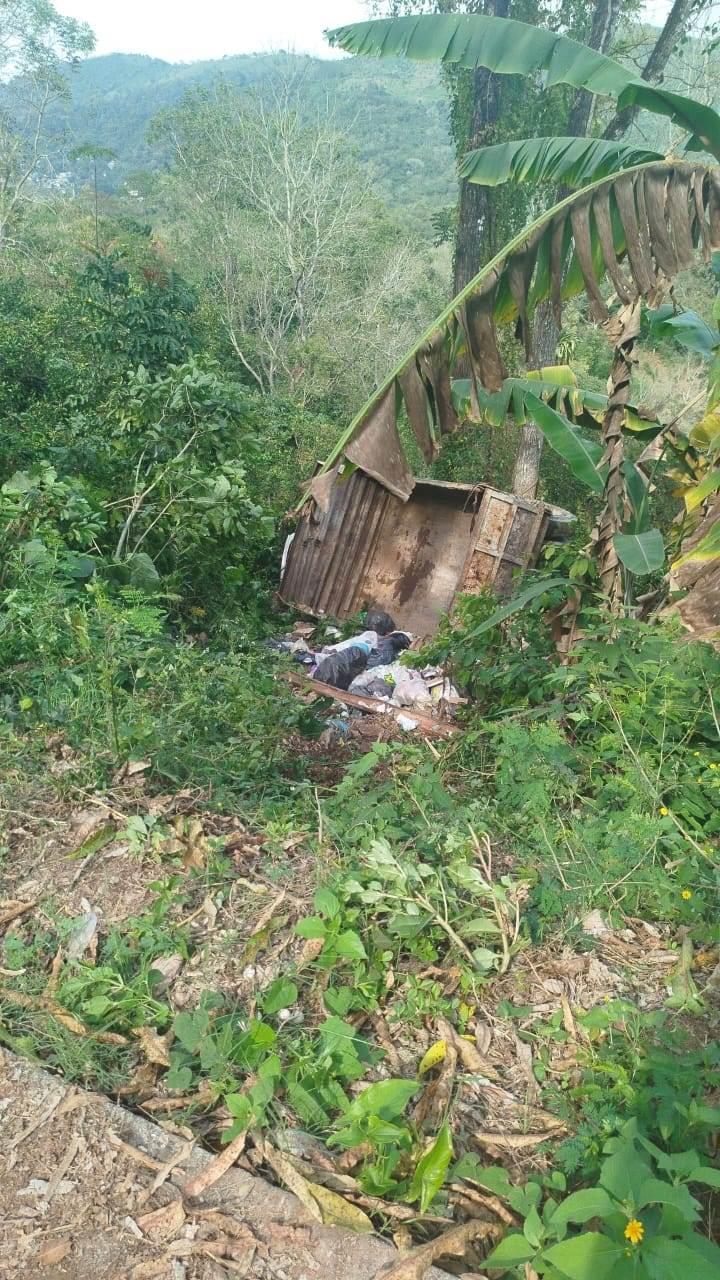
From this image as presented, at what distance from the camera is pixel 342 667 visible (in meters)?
6.88

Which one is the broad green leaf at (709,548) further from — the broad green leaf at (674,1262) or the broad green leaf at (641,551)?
the broad green leaf at (674,1262)

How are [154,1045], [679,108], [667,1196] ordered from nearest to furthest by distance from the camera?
1. [667,1196]
2. [154,1045]
3. [679,108]

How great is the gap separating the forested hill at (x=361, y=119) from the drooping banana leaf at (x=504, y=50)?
3180cm

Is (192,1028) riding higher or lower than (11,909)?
higher

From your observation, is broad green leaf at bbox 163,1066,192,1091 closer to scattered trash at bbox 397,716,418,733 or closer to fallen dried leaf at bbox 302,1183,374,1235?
fallen dried leaf at bbox 302,1183,374,1235

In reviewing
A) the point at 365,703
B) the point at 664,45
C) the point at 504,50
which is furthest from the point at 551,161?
the point at 664,45

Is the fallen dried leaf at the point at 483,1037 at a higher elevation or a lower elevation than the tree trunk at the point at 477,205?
lower

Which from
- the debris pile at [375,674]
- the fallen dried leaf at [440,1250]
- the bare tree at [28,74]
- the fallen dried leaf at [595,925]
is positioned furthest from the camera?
the bare tree at [28,74]

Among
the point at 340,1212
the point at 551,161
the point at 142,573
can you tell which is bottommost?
the point at 142,573

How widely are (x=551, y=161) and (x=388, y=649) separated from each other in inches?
162

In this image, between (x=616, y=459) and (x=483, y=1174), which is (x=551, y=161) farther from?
(x=483, y=1174)

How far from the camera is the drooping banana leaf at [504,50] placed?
423 centimetres

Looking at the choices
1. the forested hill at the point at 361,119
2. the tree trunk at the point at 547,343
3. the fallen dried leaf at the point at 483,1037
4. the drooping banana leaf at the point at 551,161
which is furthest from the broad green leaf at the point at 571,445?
the forested hill at the point at 361,119

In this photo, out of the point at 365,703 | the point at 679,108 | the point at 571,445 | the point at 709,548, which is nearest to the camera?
the point at 709,548
